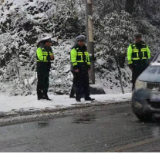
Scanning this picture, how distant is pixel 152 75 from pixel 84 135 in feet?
6.69

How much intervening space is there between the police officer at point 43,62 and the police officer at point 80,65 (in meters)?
0.70

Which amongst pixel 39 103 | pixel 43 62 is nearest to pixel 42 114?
pixel 39 103

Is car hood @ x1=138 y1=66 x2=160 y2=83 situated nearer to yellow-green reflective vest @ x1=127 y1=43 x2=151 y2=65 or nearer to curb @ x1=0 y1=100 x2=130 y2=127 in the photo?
curb @ x1=0 y1=100 x2=130 y2=127

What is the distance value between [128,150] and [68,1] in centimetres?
1346

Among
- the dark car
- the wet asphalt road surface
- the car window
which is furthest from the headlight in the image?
the wet asphalt road surface

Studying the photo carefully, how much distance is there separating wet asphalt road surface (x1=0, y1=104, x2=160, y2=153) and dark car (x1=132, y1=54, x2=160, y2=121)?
223 millimetres

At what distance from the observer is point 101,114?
8.91 metres

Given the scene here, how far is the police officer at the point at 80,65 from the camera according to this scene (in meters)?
10.8

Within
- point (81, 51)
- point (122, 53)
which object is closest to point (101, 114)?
point (81, 51)

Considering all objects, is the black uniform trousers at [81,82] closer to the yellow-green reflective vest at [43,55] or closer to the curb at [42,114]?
the curb at [42,114]

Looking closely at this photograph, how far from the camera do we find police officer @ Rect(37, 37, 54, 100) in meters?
10.9

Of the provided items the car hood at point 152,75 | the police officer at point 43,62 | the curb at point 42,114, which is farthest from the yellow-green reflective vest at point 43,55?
the car hood at point 152,75

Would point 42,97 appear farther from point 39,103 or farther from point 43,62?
point 43,62

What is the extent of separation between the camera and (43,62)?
10938 mm
